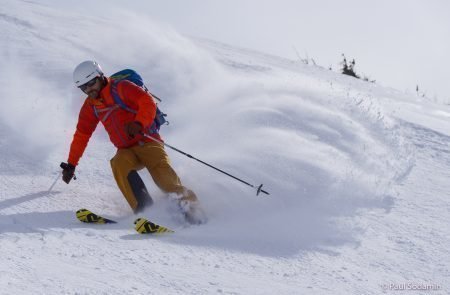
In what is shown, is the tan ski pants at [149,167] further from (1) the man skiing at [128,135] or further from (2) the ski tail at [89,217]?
(2) the ski tail at [89,217]

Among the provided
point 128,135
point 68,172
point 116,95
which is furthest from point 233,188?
point 68,172

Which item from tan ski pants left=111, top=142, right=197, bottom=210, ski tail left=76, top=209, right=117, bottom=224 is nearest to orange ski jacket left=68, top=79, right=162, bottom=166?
tan ski pants left=111, top=142, right=197, bottom=210

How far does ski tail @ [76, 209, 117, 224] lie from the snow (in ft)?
0.44

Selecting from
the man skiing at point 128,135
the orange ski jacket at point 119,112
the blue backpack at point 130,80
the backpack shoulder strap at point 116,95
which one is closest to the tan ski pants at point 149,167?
the man skiing at point 128,135

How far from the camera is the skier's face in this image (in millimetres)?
5363

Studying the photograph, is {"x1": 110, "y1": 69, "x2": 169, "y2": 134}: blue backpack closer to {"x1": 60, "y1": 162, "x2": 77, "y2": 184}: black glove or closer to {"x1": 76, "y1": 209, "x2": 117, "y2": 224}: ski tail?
{"x1": 60, "y1": 162, "x2": 77, "y2": 184}: black glove

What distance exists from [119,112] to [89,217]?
3.95 ft

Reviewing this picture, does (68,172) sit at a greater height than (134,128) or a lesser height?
lesser

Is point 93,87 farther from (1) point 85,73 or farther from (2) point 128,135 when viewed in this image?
(2) point 128,135

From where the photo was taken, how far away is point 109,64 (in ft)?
30.9

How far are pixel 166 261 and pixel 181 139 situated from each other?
313cm

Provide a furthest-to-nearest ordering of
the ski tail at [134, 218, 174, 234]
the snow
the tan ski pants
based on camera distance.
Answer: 1. the tan ski pants
2. the ski tail at [134, 218, 174, 234]
3. the snow

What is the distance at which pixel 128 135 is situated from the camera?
545 centimetres

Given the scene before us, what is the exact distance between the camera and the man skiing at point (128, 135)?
16.7 ft
